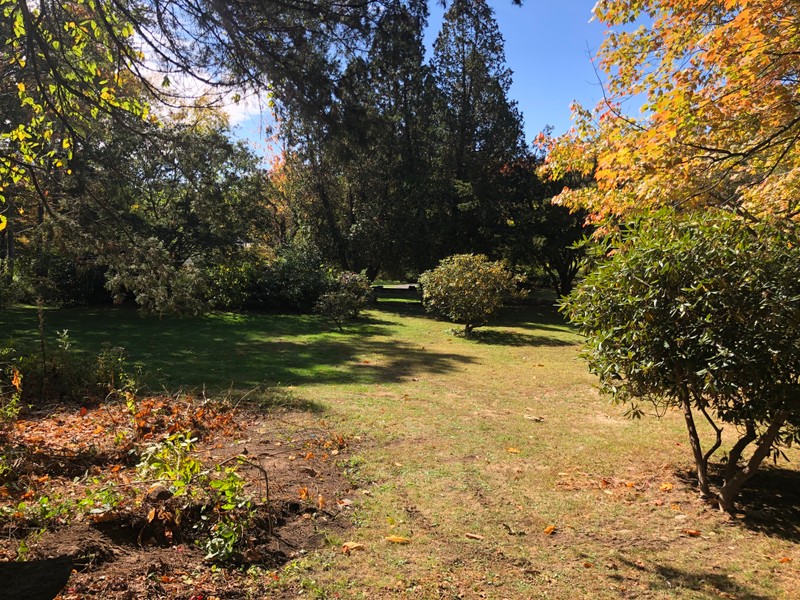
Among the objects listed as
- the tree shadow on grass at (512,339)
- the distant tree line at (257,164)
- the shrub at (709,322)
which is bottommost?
the tree shadow on grass at (512,339)

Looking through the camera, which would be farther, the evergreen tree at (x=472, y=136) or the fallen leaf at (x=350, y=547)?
the evergreen tree at (x=472, y=136)

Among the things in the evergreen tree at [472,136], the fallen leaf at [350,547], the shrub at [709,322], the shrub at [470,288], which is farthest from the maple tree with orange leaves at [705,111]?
the evergreen tree at [472,136]

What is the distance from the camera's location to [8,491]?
10.8 feet

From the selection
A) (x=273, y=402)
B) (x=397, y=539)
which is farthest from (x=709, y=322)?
(x=273, y=402)

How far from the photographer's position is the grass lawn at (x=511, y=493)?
2842 mm

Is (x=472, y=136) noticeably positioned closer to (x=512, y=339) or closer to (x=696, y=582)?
(x=512, y=339)

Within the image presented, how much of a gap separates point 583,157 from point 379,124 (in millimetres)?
3826

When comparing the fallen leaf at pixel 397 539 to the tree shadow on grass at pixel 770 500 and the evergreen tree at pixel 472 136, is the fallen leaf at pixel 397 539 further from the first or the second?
the evergreen tree at pixel 472 136

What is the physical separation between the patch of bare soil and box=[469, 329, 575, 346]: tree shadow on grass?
379 inches

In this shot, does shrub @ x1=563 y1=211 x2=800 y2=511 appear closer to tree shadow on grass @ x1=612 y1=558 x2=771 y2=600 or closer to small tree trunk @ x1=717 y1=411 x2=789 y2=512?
small tree trunk @ x1=717 y1=411 x2=789 y2=512

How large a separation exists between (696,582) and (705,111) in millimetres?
4633

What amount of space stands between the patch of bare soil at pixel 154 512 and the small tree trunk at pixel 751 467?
2946 mm

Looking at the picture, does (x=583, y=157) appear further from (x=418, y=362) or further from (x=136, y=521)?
(x=136, y=521)

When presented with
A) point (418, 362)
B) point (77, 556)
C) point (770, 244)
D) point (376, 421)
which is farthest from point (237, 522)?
point (418, 362)
